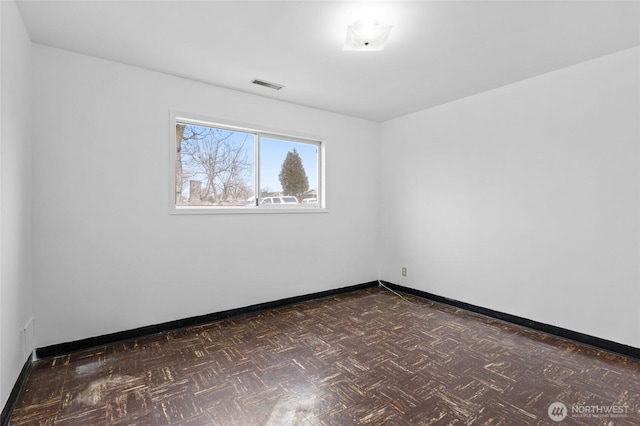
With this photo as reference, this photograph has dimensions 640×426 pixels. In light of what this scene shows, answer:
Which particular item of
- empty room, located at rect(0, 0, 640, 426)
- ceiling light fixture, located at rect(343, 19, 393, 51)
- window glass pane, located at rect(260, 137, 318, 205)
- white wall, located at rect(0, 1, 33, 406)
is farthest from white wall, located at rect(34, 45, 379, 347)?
ceiling light fixture, located at rect(343, 19, 393, 51)

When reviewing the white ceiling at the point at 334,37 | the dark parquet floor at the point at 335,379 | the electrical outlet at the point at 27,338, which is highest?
the white ceiling at the point at 334,37

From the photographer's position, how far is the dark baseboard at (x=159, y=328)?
2.52 metres

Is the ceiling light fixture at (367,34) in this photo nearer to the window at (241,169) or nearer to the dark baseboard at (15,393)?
the window at (241,169)

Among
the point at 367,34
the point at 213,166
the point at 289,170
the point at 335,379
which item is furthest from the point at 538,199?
the point at 213,166

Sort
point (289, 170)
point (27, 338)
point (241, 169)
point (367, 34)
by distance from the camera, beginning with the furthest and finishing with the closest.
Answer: point (289, 170)
point (241, 169)
point (27, 338)
point (367, 34)

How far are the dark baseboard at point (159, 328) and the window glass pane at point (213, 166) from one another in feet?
3.83

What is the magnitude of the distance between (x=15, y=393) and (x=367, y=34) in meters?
3.21

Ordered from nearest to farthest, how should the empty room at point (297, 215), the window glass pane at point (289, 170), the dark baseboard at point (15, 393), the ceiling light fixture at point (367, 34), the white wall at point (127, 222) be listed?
the dark baseboard at point (15, 393) < the empty room at point (297, 215) < the ceiling light fixture at point (367, 34) < the white wall at point (127, 222) < the window glass pane at point (289, 170)

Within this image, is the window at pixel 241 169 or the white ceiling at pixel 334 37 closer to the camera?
the white ceiling at pixel 334 37

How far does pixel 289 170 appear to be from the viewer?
13.2 feet

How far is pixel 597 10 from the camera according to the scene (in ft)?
6.64

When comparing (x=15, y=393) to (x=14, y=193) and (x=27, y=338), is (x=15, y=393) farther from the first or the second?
(x=14, y=193)

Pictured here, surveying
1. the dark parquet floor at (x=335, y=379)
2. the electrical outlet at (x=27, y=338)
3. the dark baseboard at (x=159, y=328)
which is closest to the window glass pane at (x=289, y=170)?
the dark baseboard at (x=159, y=328)

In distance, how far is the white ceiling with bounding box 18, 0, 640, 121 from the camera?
201 cm
